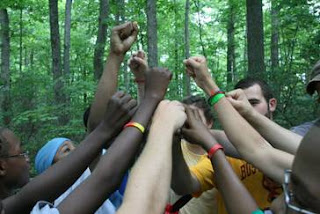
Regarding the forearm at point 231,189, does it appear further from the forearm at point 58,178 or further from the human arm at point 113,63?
the human arm at point 113,63

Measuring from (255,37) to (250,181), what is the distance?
247 inches

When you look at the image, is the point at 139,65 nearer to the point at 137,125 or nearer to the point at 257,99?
the point at 137,125

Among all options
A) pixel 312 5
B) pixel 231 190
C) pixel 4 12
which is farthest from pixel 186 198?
pixel 4 12

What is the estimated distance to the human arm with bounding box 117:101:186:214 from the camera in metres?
1.61

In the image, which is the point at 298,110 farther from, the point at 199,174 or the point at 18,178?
the point at 18,178

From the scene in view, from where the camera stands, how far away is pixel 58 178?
2238 millimetres

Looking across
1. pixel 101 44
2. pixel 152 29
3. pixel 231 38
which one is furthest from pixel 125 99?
pixel 231 38

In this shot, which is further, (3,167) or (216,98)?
(3,167)

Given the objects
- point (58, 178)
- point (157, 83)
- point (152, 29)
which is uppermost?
point (152, 29)

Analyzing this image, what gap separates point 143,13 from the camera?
1485 centimetres

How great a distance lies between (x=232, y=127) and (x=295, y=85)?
6098 millimetres

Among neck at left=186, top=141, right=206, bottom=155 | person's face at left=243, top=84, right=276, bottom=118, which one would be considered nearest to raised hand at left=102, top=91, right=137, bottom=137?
person's face at left=243, top=84, right=276, bottom=118

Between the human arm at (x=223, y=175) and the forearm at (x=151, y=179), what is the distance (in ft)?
1.28

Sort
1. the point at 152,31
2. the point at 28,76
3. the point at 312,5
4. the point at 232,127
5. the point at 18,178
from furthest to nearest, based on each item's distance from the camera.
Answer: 1. the point at 28,76
2. the point at 152,31
3. the point at 312,5
4. the point at 18,178
5. the point at 232,127
